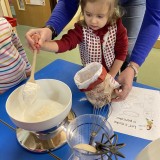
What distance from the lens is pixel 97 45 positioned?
3.15ft

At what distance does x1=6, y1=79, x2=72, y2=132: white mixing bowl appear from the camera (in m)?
0.56

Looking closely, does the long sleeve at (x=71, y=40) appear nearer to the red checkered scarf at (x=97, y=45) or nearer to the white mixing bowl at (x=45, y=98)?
the red checkered scarf at (x=97, y=45)

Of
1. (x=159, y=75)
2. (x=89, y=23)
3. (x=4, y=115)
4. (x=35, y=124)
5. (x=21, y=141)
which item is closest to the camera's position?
(x=35, y=124)

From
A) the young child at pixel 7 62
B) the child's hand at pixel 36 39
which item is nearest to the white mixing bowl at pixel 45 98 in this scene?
the child's hand at pixel 36 39

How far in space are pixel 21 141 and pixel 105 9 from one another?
23.5 inches

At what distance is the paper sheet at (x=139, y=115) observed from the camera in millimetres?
648

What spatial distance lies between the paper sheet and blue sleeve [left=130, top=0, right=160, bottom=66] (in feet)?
0.50

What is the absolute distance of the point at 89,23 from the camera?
88 centimetres

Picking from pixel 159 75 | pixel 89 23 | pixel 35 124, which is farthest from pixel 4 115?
pixel 159 75

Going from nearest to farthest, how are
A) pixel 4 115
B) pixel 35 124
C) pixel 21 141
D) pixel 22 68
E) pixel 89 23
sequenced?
1. pixel 35 124
2. pixel 21 141
3. pixel 4 115
4. pixel 89 23
5. pixel 22 68

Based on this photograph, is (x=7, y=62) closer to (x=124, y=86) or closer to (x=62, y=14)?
(x=62, y=14)

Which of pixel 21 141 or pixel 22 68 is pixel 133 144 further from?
pixel 22 68

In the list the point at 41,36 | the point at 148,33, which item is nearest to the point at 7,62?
the point at 41,36

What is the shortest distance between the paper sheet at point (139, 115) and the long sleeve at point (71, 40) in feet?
1.13
